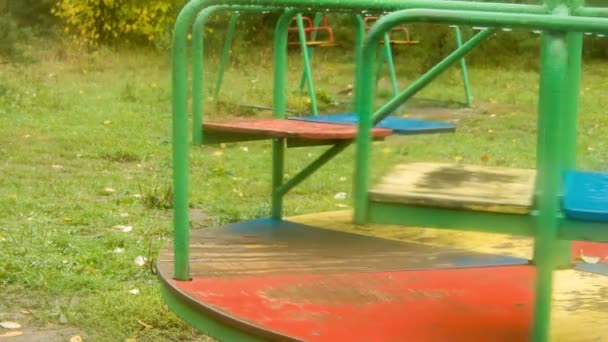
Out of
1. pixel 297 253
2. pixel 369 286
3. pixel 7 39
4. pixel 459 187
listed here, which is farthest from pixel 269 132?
pixel 7 39

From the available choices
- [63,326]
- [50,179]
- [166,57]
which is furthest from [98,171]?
[166,57]

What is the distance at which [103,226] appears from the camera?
15.5 feet

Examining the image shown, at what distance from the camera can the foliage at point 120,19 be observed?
14.4 metres

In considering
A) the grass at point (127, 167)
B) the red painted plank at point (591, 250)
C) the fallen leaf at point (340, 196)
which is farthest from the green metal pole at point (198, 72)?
the fallen leaf at point (340, 196)

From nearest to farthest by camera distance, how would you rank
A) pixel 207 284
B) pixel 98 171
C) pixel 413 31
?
pixel 207 284 < pixel 98 171 < pixel 413 31

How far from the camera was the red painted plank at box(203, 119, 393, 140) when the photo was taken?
2514 millimetres

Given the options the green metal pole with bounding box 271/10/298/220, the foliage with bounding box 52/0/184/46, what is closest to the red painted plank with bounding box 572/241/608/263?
the green metal pole with bounding box 271/10/298/220

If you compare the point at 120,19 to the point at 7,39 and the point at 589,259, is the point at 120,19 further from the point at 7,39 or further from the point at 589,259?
the point at 589,259

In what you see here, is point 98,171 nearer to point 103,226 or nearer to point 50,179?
point 50,179

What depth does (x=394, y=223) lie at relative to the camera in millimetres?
1829

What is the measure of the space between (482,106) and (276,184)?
6.86 metres

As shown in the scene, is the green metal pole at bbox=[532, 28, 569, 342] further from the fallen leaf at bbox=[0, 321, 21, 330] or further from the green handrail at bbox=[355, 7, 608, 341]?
the fallen leaf at bbox=[0, 321, 21, 330]

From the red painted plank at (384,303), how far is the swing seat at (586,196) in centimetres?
32

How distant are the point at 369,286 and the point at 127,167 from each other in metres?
4.17
